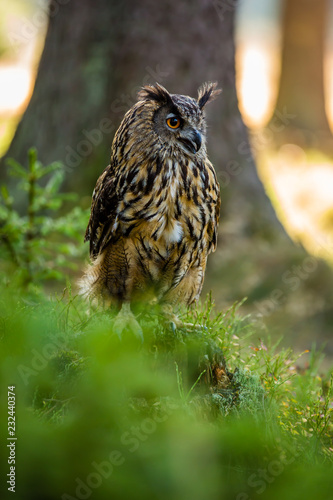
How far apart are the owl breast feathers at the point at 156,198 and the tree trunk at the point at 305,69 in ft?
33.6

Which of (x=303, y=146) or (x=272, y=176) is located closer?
(x=272, y=176)

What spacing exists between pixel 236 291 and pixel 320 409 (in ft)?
6.23

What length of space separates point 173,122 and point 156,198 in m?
0.38

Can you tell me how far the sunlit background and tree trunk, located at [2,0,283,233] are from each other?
0.39 metres

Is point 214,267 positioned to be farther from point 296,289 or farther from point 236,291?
point 296,289

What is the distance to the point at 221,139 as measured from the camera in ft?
16.4

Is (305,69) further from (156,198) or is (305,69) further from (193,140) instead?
(156,198)

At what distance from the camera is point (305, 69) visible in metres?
12.9

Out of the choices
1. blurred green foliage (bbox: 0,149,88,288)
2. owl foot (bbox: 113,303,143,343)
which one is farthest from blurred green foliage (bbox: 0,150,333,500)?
blurred green foliage (bbox: 0,149,88,288)

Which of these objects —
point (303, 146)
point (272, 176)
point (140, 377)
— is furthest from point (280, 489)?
point (303, 146)

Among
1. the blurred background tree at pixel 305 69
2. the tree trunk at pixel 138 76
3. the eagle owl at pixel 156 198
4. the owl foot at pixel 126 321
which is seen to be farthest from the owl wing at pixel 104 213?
the blurred background tree at pixel 305 69

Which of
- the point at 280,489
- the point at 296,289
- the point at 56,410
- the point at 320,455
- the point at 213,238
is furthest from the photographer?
the point at 296,289

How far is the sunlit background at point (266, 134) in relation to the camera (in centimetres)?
593

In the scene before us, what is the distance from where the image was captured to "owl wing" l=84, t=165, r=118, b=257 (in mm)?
2730
